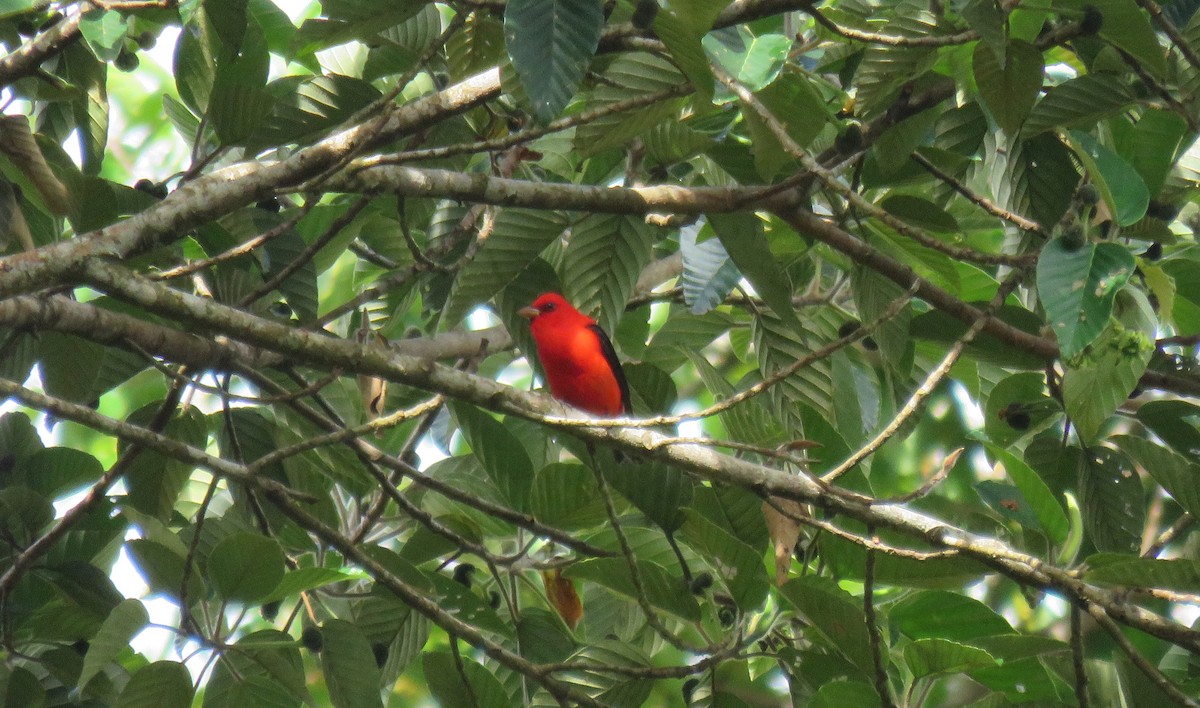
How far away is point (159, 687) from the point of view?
9.78ft

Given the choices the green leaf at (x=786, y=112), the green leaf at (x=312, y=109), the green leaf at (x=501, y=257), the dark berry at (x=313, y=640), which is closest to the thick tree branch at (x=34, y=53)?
the green leaf at (x=312, y=109)

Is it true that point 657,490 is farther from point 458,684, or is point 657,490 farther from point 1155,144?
point 1155,144

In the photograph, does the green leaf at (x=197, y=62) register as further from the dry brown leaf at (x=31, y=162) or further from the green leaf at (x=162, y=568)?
the green leaf at (x=162, y=568)

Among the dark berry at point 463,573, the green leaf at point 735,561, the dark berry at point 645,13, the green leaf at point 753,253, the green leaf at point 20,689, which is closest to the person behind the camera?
the dark berry at point 645,13

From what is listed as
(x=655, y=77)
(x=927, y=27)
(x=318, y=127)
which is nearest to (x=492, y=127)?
(x=318, y=127)

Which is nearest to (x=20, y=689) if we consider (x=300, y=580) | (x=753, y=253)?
(x=300, y=580)

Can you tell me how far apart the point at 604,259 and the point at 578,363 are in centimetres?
173

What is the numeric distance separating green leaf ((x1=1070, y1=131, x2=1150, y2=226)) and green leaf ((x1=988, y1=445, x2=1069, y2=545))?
62 cm

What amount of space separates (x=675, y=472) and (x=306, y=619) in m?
1.31

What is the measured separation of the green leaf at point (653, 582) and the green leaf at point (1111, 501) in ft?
4.02

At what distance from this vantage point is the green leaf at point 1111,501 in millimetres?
3412

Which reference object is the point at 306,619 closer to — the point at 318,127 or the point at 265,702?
the point at 265,702

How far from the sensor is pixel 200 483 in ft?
16.7

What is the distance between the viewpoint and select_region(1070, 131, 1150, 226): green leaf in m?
2.87
